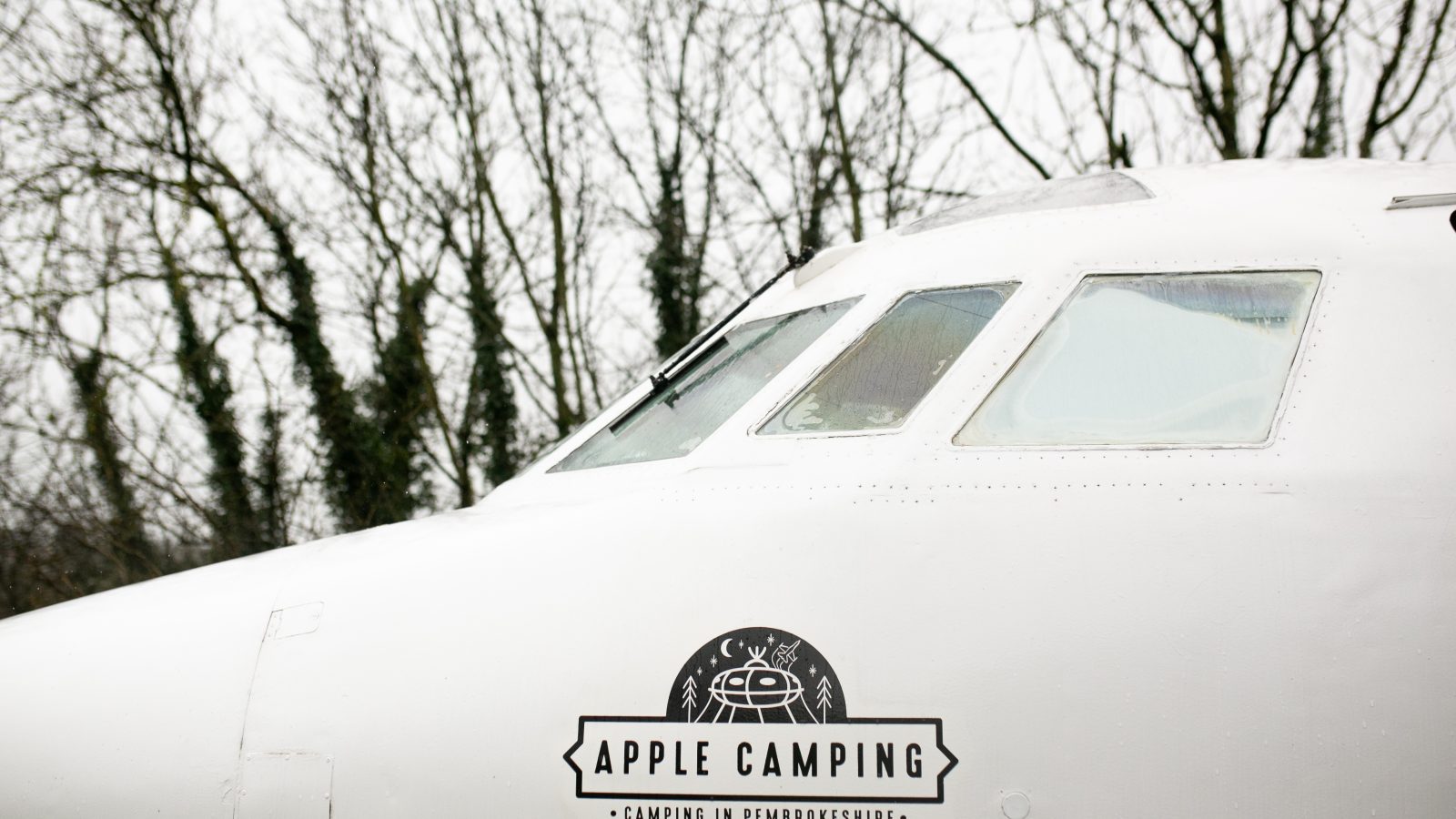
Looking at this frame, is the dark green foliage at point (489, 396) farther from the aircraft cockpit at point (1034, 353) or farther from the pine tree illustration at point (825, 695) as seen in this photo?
the pine tree illustration at point (825, 695)

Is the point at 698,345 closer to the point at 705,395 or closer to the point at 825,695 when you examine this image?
the point at 705,395

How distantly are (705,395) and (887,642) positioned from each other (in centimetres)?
122

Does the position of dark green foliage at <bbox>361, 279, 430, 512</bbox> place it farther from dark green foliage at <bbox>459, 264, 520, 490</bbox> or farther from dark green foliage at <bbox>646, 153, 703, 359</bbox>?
dark green foliage at <bbox>646, 153, 703, 359</bbox>

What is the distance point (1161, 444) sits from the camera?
10.3 feet

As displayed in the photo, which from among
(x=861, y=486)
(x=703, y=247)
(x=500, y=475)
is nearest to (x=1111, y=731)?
(x=861, y=486)

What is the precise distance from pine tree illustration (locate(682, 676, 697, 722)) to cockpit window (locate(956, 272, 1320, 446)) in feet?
3.30

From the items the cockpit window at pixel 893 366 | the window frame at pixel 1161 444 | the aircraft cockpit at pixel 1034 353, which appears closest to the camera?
the window frame at pixel 1161 444

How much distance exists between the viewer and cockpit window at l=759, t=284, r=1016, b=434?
335 centimetres

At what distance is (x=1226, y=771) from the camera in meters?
2.79

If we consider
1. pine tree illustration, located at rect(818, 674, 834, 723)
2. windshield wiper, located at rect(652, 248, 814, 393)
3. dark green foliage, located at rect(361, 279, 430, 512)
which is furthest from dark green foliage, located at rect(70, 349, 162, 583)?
pine tree illustration, located at rect(818, 674, 834, 723)

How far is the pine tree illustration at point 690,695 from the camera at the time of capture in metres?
2.95

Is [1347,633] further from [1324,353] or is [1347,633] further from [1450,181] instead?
[1450,181]

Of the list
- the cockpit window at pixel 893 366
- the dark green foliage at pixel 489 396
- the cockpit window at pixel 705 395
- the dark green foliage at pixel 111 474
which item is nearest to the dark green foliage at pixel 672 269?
the dark green foliage at pixel 489 396

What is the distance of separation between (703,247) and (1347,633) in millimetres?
13613
